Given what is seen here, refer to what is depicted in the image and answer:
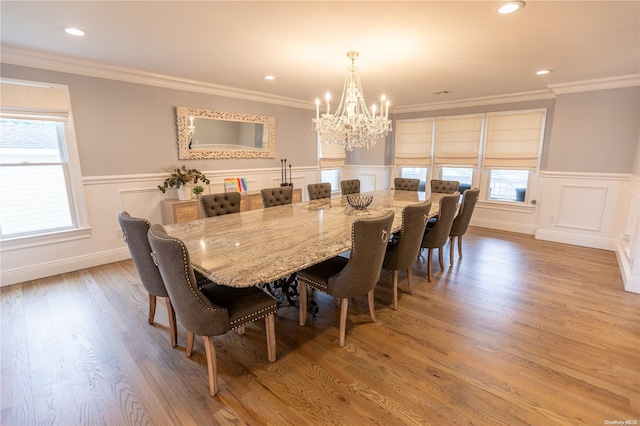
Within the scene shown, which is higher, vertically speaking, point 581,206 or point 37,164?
point 37,164

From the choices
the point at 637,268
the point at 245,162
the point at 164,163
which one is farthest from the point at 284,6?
the point at 637,268

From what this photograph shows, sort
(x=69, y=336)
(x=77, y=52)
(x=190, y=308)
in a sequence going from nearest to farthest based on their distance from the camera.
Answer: (x=190, y=308) → (x=69, y=336) → (x=77, y=52)

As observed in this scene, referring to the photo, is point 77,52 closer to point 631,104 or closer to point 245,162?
point 245,162

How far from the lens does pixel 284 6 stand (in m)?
2.06

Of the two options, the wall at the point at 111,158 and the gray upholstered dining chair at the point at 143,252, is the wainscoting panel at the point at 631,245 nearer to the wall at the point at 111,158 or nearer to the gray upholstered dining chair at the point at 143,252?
the gray upholstered dining chair at the point at 143,252

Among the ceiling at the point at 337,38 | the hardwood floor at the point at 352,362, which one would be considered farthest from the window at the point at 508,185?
the hardwood floor at the point at 352,362

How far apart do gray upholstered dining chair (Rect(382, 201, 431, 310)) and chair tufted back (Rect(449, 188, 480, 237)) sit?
1.26 metres

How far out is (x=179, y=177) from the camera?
159 inches

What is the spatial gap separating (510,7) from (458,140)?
13.6 feet

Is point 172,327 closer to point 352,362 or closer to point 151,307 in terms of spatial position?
point 151,307

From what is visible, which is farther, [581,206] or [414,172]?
[414,172]

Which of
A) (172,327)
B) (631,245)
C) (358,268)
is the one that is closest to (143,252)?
(172,327)

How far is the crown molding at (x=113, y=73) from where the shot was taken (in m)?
3.01

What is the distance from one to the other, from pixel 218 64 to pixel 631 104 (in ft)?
18.4
